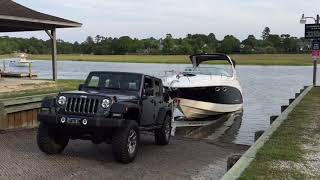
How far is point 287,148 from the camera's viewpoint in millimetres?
10055

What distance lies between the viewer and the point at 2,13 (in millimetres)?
19297

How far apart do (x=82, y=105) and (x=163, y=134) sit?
3271 millimetres

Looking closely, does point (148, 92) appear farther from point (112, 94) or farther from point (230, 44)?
point (230, 44)

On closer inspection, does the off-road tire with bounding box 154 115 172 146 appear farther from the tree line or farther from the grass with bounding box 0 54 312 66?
the tree line

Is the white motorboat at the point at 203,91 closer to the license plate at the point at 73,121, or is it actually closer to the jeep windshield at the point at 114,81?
the jeep windshield at the point at 114,81

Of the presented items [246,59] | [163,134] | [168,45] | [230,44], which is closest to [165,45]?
[168,45]

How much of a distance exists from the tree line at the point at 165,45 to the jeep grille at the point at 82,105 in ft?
335

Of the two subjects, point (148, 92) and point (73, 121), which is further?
point (148, 92)

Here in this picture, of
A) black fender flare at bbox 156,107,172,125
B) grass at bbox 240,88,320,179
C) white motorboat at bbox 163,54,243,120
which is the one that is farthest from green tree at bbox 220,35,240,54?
black fender flare at bbox 156,107,172,125

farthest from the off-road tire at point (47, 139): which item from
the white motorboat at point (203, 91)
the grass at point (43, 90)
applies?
the white motorboat at point (203, 91)

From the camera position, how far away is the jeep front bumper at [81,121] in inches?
402

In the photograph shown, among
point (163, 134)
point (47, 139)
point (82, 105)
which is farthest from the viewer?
point (163, 134)

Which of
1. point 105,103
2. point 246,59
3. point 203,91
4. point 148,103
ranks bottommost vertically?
point 203,91

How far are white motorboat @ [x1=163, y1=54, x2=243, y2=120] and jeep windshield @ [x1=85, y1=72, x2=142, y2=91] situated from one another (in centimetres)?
990
